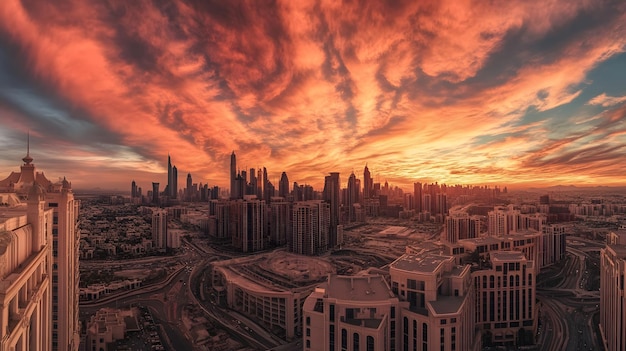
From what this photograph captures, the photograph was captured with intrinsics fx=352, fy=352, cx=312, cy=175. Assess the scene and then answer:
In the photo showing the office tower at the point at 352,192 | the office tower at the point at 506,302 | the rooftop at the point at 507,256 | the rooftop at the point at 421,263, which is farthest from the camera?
the office tower at the point at 352,192

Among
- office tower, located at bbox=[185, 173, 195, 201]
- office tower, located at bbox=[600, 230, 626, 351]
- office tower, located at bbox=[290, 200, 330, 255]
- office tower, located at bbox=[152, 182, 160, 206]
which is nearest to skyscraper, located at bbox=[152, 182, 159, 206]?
office tower, located at bbox=[152, 182, 160, 206]

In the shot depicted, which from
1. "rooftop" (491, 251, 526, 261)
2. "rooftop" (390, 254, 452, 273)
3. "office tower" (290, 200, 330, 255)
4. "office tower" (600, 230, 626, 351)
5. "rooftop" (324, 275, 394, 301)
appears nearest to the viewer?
"rooftop" (324, 275, 394, 301)

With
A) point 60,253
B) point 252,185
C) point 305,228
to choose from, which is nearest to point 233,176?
point 252,185

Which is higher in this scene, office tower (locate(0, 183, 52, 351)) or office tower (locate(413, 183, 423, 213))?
office tower (locate(0, 183, 52, 351))

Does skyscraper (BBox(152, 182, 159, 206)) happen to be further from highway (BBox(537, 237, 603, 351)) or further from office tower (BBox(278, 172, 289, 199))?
highway (BBox(537, 237, 603, 351))

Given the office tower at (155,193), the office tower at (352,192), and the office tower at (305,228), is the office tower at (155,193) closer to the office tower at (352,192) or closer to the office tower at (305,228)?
the office tower at (352,192)

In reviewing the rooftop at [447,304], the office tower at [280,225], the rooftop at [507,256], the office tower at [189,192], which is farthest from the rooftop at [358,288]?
the office tower at [189,192]

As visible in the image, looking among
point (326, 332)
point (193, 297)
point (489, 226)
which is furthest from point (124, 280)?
point (489, 226)

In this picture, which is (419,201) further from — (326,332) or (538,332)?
(326,332)
